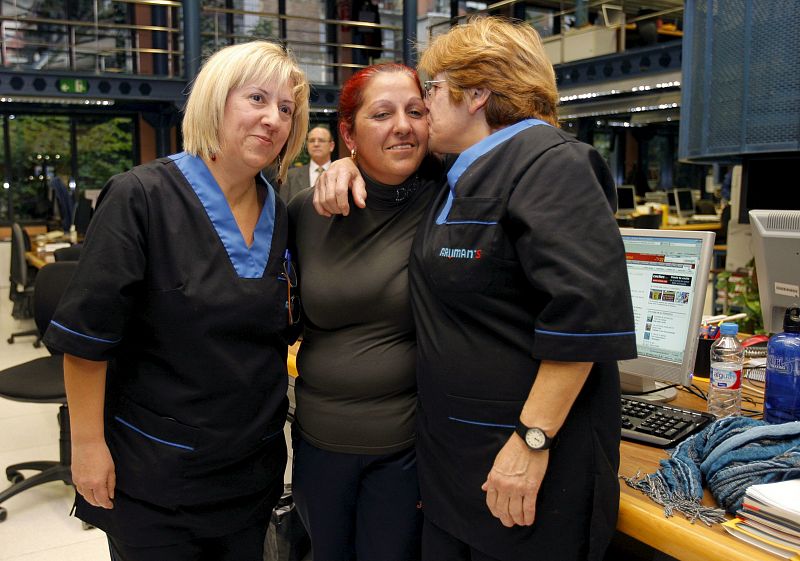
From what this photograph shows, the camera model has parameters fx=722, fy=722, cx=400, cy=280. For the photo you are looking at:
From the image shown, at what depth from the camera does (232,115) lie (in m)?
1.43

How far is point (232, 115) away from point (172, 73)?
1060 cm

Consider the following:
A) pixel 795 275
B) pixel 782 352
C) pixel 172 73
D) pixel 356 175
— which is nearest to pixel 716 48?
pixel 795 275

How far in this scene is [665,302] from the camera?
1.83 m

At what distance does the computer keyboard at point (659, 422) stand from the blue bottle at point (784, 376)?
13 cm

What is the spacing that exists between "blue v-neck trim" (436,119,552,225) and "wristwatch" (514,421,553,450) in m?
0.39

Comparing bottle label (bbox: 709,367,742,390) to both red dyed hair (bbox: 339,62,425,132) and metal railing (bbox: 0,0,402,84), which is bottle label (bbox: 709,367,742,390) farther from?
metal railing (bbox: 0,0,402,84)

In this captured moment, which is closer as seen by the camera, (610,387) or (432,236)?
(610,387)

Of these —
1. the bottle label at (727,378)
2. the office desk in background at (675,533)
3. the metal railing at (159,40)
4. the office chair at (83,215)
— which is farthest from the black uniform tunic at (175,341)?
the metal railing at (159,40)

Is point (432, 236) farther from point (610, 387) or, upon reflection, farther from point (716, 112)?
point (716, 112)

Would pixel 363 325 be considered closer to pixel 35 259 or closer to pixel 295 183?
pixel 295 183

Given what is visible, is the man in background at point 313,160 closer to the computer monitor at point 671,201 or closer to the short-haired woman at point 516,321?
the short-haired woman at point 516,321

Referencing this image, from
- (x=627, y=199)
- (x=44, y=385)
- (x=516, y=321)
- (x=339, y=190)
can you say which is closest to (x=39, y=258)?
(x=44, y=385)

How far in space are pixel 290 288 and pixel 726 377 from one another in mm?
1029

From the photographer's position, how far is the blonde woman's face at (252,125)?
4.69 feet
